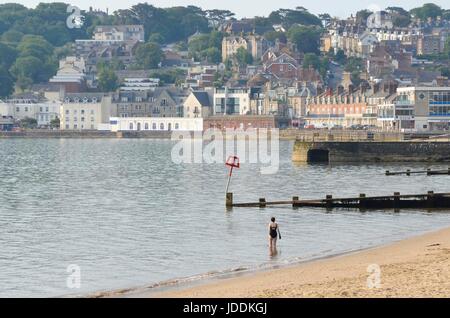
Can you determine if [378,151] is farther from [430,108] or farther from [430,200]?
[430,108]

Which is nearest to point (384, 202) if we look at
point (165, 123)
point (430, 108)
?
point (430, 108)

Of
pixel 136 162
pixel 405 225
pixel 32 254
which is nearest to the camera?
pixel 32 254

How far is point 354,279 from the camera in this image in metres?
29.3

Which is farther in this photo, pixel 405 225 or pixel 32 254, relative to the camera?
pixel 405 225

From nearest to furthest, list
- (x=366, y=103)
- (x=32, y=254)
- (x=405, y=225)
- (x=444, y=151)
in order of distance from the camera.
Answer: (x=32, y=254) → (x=405, y=225) → (x=444, y=151) → (x=366, y=103)

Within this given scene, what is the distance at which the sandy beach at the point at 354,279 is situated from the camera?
2719 cm

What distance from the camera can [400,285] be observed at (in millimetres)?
27547

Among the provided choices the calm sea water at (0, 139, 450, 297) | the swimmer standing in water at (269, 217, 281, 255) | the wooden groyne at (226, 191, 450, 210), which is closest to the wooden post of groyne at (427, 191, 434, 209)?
the wooden groyne at (226, 191, 450, 210)

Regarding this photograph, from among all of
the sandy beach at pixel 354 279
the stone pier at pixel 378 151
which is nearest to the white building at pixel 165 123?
the stone pier at pixel 378 151

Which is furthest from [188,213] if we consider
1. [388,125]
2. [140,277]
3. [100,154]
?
[388,125]

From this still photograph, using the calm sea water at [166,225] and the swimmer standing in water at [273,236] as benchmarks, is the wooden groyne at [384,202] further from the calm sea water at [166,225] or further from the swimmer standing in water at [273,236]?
the swimmer standing in water at [273,236]

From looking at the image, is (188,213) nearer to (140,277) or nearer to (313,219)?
(313,219)

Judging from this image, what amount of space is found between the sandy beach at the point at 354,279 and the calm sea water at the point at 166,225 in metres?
2.13

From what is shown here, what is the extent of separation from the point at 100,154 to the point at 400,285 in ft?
325
